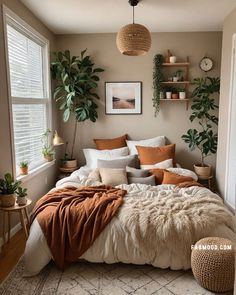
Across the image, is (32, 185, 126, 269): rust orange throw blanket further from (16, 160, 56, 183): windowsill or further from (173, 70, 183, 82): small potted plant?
(173, 70, 183, 82): small potted plant

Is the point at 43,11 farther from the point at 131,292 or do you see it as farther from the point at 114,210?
the point at 131,292

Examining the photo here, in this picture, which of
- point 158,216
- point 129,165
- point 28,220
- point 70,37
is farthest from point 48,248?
point 70,37

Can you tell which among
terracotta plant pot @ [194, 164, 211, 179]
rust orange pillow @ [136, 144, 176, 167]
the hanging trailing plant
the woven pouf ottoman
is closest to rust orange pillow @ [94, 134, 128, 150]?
rust orange pillow @ [136, 144, 176, 167]

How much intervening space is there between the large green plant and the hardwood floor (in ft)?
9.27

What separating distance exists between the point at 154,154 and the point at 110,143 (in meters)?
0.80

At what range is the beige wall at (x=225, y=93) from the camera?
351 centimetres

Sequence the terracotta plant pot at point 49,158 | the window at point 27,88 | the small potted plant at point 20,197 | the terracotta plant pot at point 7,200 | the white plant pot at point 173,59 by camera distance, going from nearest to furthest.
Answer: the terracotta plant pot at point 7,200 → the small potted plant at point 20,197 → the window at point 27,88 → the terracotta plant pot at point 49,158 → the white plant pot at point 173,59

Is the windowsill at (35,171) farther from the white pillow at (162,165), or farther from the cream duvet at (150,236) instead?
the white pillow at (162,165)

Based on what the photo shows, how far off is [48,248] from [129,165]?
5.89 ft

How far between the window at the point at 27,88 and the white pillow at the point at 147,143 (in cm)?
138

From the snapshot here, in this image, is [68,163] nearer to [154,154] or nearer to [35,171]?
[35,171]

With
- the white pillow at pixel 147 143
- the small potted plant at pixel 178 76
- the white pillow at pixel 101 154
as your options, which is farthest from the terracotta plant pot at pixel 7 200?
the small potted plant at pixel 178 76

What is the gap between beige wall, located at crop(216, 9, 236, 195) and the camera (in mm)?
3514

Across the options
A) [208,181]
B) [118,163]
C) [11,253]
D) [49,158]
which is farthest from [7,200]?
[208,181]
